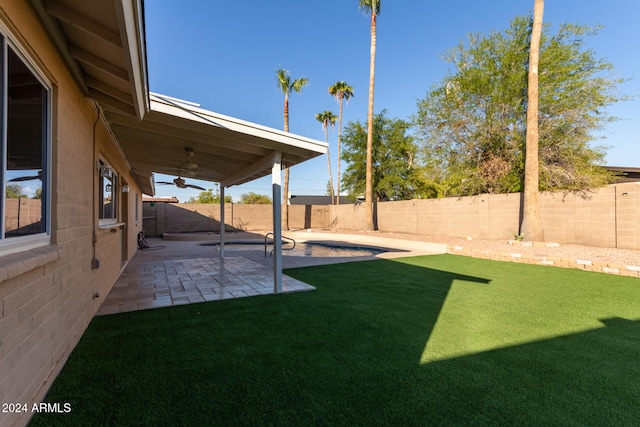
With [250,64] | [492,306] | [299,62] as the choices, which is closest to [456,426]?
[492,306]

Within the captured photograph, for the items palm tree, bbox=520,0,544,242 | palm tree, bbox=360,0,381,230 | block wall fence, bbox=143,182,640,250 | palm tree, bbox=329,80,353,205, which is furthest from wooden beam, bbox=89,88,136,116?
palm tree, bbox=329,80,353,205

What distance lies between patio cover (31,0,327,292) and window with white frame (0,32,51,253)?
1.52ft

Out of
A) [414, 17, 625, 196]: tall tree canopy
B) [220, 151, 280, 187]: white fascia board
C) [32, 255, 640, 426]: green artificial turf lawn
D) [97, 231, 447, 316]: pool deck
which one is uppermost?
[414, 17, 625, 196]: tall tree canopy

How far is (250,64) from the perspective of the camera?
15.2 metres

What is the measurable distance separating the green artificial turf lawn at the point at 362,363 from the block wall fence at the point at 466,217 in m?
5.36

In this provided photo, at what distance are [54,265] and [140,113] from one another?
5.23 feet

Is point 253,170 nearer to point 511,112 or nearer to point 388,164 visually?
point 511,112

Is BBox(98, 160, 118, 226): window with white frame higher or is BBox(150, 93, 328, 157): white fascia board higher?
BBox(150, 93, 328, 157): white fascia board

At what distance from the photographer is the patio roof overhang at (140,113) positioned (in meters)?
2.03

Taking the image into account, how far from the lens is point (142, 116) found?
310 centimetres

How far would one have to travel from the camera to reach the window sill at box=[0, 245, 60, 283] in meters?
1.52

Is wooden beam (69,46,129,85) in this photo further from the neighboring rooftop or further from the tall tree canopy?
the neighboring rooftop

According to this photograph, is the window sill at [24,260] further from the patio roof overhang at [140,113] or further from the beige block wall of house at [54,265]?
the patio roof overhang at [140,113]

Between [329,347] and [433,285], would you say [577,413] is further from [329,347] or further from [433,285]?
[433,285]
